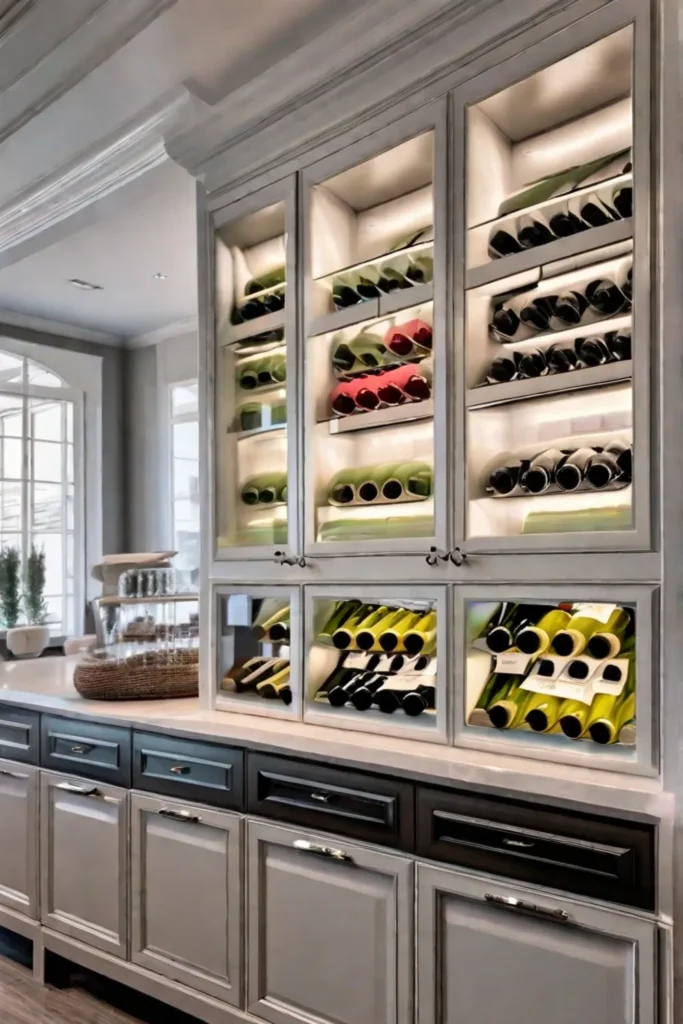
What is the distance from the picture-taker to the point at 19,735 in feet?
10.1

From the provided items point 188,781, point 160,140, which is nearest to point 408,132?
point 160,140

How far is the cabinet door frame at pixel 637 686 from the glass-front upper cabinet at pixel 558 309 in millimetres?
103

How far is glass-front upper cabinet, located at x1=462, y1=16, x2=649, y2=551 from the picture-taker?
1.86 metres

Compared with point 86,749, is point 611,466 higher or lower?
higher

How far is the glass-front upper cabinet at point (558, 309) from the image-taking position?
1.86m

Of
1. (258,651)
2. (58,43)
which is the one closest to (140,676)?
(258,651)

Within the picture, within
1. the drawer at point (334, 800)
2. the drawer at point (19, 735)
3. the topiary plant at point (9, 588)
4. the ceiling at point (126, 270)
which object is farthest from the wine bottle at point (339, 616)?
the topiary plant at point (9, 588)

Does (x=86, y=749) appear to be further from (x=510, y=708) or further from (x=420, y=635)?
(x=510, y=708)

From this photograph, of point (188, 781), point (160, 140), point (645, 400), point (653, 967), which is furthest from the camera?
point (160, 140)

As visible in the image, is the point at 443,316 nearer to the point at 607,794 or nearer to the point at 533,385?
the point at 533,385

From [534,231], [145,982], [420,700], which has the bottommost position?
[145,982]

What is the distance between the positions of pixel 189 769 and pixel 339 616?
636 mm

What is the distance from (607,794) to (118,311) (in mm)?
4815

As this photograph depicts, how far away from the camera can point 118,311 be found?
18.5 ft
